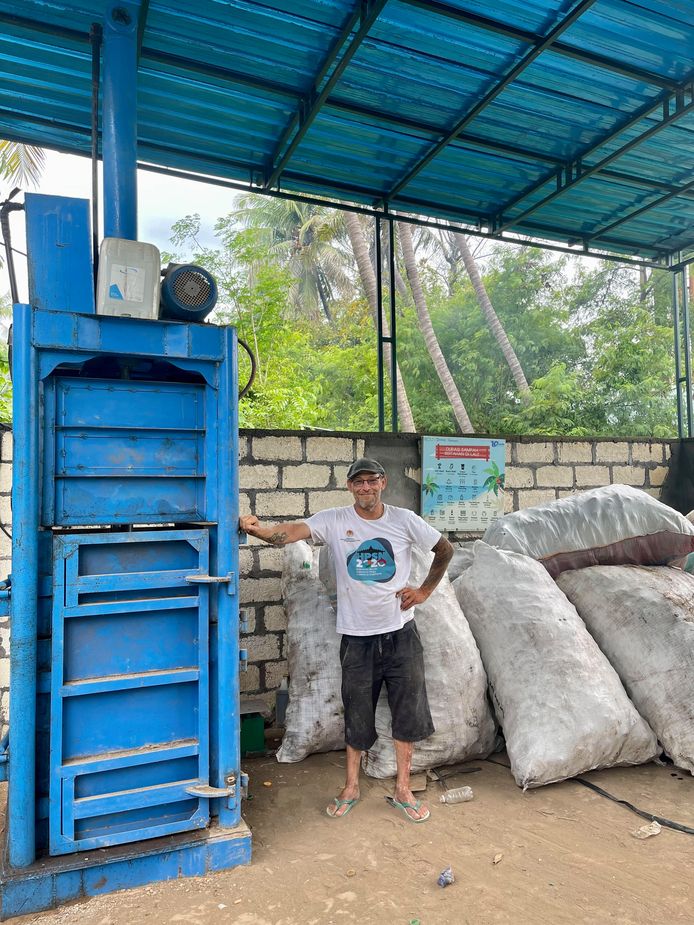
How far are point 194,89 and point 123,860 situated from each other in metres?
3.91

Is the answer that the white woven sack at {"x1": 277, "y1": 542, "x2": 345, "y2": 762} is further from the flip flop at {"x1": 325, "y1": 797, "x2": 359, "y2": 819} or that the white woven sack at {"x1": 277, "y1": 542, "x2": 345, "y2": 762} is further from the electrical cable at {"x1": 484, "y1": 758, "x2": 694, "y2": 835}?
the electrical cable at {"x1": 484, "y1": 758, "x2": 694, "y2": 835}

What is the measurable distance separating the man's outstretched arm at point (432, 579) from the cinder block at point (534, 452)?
1.97 m

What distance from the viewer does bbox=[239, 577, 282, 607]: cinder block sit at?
414cm

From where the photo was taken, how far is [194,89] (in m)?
3.69

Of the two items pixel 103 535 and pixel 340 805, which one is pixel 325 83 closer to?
pixel 103 535

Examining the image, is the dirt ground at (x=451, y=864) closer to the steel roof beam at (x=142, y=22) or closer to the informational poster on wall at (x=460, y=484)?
the informational poster on wall at (x=460, y=484)

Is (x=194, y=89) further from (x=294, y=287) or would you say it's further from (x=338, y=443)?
(x=294, y=287)

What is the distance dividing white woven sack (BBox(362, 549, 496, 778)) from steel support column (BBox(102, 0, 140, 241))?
2538mm

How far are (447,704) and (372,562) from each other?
87 centimetres

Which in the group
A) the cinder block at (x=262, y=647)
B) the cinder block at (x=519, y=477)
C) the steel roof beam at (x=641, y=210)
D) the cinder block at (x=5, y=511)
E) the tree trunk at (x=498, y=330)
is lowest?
the cinder block at (x=262, y=647)

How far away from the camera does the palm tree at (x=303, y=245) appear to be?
1894 centimetres

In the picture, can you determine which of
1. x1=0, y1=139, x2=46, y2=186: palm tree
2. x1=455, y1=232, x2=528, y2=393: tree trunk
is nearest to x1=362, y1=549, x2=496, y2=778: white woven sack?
x1=0, y1=139, x2=46, y2=186: palm tree

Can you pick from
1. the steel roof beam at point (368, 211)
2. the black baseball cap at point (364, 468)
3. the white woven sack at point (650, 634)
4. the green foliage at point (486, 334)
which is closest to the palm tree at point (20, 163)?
the green foliage at point (486, 334)

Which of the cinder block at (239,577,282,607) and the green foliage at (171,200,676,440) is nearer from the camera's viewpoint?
the cinder block at (239,577,282,607)
